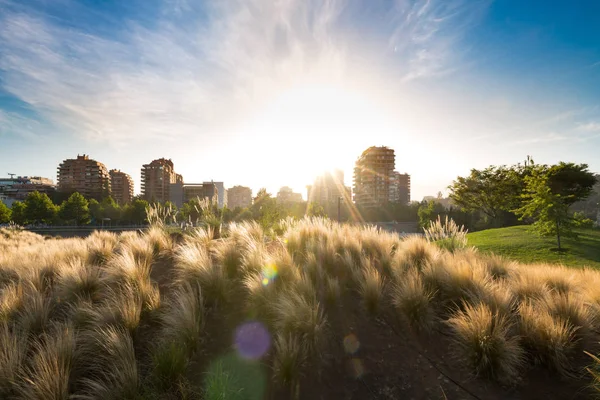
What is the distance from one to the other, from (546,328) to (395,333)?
218 cm

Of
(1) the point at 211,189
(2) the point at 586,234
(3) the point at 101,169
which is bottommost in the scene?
(2) the point at 586,234

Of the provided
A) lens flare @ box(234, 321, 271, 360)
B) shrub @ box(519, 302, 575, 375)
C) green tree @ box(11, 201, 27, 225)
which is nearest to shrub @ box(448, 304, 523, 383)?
shrub @ box(519, 302, 575, 375)

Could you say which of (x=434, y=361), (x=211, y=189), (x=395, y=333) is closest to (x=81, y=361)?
(x=395, y=333)

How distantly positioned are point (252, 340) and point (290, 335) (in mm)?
919

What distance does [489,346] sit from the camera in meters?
3.91

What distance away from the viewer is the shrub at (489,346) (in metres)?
3.81

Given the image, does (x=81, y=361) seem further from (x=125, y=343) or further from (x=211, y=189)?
(x=211, y=189)

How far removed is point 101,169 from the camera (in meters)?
125

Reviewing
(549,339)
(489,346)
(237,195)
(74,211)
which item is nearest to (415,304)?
(489,346)

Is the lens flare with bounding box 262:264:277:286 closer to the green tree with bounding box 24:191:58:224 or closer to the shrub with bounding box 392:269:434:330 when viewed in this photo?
the shrub with bounding box 392:269:434:330

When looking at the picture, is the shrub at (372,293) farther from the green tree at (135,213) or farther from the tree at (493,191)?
the green tree at (135,213)

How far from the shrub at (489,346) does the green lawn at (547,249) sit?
48.1 ft

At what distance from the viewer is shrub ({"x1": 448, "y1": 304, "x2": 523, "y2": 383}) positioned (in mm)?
3814

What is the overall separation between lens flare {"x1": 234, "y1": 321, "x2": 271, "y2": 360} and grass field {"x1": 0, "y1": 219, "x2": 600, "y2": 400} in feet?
0.07
